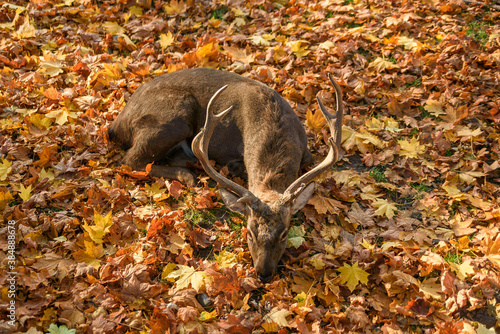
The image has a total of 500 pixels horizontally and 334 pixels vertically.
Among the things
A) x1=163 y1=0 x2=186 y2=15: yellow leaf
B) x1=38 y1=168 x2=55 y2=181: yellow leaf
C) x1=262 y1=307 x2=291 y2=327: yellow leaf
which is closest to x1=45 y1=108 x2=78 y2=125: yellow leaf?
x1=38 y1=168 x2=55 y2=181: yellow leaf

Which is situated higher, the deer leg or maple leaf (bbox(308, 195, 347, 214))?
the deer leg

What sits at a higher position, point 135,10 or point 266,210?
point 135,10

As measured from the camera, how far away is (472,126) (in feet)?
17.6

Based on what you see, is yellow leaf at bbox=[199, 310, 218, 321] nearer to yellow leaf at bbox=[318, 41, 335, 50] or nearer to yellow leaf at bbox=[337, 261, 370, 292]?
yellow leaf at bbox=[337, 261, 370, 292]

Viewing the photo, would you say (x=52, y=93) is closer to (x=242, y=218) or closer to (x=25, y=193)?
(x=25, y=193)

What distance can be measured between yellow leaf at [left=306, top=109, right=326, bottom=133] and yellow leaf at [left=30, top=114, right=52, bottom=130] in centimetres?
372

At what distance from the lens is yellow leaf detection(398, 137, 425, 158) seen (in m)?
5.11

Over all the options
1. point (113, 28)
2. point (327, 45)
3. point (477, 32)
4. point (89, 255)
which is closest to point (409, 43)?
point (477, 32)

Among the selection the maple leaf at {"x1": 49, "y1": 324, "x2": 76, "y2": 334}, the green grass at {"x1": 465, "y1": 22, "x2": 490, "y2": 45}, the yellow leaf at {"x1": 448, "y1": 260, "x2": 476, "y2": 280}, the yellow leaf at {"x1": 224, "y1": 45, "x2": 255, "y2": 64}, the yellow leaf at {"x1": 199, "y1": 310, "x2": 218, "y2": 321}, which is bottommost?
the yellow leaf at {"x1": 448, "y1": 260, "x2": 476, "y2": 280}

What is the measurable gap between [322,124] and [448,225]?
83.8 inches

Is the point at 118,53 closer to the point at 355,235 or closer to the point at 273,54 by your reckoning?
the point at 273,54

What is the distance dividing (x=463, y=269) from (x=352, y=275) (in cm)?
106

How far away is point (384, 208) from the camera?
14.7ft

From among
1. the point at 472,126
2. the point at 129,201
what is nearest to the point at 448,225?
the point at 472,126
